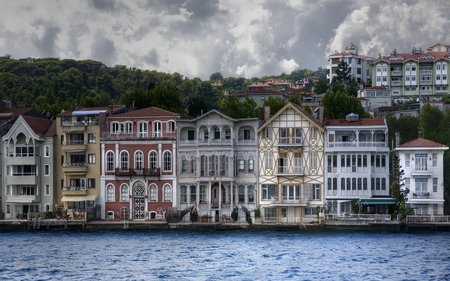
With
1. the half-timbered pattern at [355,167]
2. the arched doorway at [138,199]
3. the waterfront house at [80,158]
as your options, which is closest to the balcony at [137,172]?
the arched doorway at [138,199]

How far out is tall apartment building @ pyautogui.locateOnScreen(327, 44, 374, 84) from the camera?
168 metres

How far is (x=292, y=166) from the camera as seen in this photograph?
8288 centimetres

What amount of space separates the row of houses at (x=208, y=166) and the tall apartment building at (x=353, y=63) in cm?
8233

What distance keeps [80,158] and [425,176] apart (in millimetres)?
32655

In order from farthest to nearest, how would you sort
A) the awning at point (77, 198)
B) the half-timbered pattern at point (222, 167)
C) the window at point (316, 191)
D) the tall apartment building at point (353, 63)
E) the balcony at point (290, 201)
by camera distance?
the tall apartment building at point (353, 63)
the awning at point (77, 198)
the half-timbered pattern at point (222, 167)
the window at point (316, 191)
the balcony at point (290, 201)

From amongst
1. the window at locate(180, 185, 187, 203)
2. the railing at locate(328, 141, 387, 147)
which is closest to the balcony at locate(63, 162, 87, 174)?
the window at locate(180, 185, 187, 203)

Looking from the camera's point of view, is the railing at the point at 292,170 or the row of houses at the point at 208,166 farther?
the railing at the point at 292,170

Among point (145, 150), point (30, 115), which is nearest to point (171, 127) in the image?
point (145, 150)

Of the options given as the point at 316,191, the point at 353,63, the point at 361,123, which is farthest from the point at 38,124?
the point at 353,63

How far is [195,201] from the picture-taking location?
8481 cm

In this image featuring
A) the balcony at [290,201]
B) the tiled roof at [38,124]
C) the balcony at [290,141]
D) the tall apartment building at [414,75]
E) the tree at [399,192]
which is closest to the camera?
the tree at [399,192]

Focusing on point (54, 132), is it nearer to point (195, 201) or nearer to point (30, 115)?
point (30, 115)

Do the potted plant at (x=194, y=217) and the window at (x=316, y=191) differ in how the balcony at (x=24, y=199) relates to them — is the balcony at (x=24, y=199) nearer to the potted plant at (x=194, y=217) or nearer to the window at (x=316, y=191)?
the potted plant at (x=194, y=217)

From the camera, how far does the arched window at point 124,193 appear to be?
86438 millimetres
